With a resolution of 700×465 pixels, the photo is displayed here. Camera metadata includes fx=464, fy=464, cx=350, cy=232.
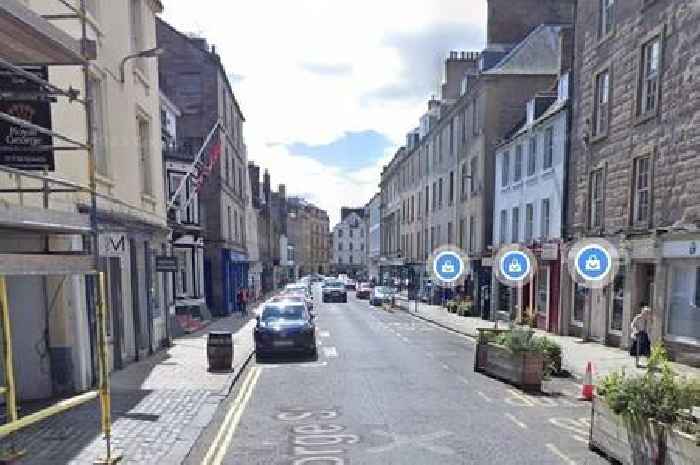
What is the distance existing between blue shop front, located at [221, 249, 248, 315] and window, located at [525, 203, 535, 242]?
1646cm

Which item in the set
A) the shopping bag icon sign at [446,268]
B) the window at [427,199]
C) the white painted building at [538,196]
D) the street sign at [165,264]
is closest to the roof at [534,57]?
the white painted building at [538,196]

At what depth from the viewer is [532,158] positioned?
2194 centimetres

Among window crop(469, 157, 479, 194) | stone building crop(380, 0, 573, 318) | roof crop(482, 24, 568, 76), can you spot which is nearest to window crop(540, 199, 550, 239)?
stone building crop(380, 0, 573, 318)

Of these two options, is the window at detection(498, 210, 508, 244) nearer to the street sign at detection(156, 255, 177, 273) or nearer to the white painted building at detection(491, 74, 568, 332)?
the white painted building at detection(491, 74, 568, 332)

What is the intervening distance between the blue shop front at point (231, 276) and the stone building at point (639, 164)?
18127 mm

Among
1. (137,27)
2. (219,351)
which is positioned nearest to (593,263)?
(219,351)

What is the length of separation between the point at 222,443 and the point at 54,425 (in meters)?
2.86

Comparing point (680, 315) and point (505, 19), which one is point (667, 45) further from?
point (505, 19)

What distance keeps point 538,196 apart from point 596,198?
4.14 meters

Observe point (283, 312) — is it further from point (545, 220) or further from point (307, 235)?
point (307, 235)

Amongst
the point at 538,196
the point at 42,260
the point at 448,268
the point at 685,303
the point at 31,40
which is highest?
the point at 31,40

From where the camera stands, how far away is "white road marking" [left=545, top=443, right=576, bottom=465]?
6.24m

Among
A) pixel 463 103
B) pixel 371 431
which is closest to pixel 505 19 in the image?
pixel 463 103

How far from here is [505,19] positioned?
95.2ft
